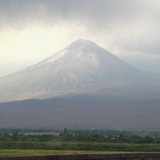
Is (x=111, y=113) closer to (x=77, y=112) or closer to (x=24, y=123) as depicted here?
A: (x=77, y=112)

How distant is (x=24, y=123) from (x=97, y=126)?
29381 millimetres

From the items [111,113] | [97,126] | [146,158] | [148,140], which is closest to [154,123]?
[97,126]

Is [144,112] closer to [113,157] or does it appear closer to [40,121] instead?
[40,121]

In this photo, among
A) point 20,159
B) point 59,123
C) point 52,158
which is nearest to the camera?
point 20,159

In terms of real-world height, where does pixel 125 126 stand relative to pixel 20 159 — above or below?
above

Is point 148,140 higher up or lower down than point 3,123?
lower down

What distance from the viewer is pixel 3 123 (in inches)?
6836

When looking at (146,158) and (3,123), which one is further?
(3,123)

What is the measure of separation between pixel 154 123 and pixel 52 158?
156170mm

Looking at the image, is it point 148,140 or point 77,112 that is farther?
point 77,112

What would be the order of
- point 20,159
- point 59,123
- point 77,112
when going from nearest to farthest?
point 20,159, point 59,123, point 77,112

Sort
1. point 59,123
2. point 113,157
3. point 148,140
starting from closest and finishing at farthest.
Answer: point 113,157
point 148,140
point 59,123

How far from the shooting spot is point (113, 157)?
46.8 feet

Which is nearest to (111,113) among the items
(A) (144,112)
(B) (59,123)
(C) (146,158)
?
(A) (144,112)
